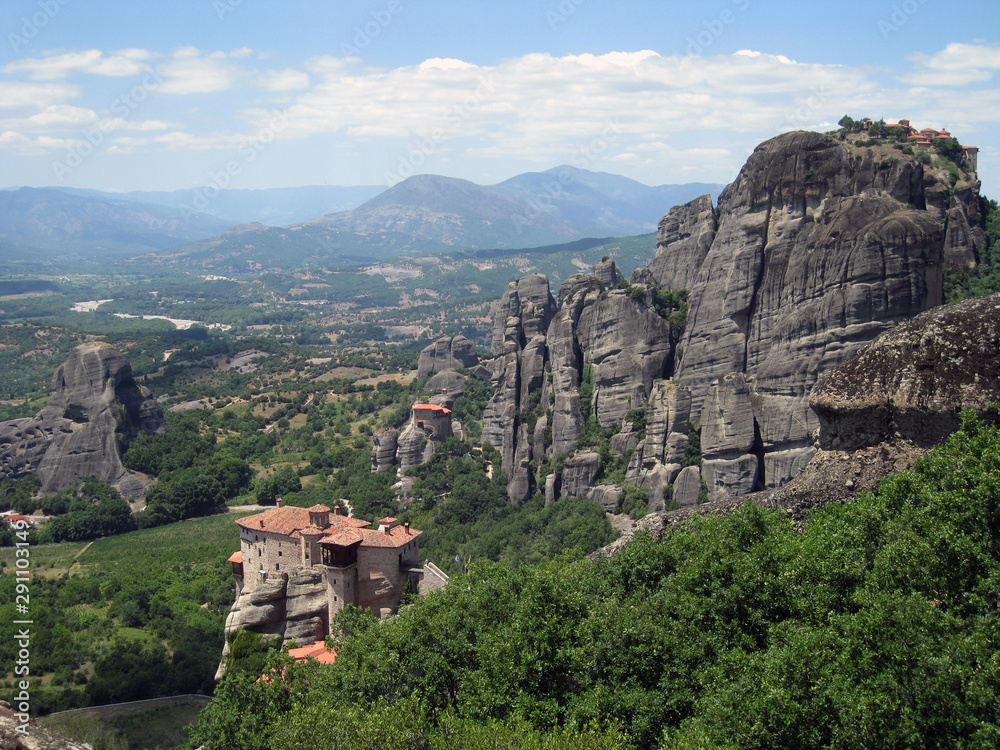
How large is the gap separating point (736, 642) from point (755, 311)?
30890 mm

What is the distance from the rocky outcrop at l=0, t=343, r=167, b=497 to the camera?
74.5 m

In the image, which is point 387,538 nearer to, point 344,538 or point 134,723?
point 344,538

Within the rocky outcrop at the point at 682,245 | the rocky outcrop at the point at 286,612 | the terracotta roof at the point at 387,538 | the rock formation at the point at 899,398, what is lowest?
the rocky outcrop at the point at 286,612

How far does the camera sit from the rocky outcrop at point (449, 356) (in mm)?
87188

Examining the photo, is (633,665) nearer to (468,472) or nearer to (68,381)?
(468,472)

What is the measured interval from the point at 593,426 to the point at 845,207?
2130 centimetres

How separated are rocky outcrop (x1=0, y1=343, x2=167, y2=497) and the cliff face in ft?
131

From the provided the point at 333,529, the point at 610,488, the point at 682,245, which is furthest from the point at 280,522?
the point at 682,245

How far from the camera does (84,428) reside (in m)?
76.2

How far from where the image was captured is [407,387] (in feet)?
307

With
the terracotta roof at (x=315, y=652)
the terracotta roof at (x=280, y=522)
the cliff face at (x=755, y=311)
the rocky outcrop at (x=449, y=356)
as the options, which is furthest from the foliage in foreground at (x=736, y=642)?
the rocky outcrop at (x=449, y=356)

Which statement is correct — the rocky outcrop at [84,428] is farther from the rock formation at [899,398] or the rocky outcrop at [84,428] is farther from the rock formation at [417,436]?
the rock formation at [899,398]

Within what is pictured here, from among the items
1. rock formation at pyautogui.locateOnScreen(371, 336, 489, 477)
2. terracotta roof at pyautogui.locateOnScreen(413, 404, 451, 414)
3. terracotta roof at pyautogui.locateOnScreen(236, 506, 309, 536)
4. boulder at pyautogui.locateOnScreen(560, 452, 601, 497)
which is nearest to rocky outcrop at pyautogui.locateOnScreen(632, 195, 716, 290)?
boulder at pyautogui.locateOnScreen(560, 452, 601, 497)

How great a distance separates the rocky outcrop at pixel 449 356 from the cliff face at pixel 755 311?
2683cm
